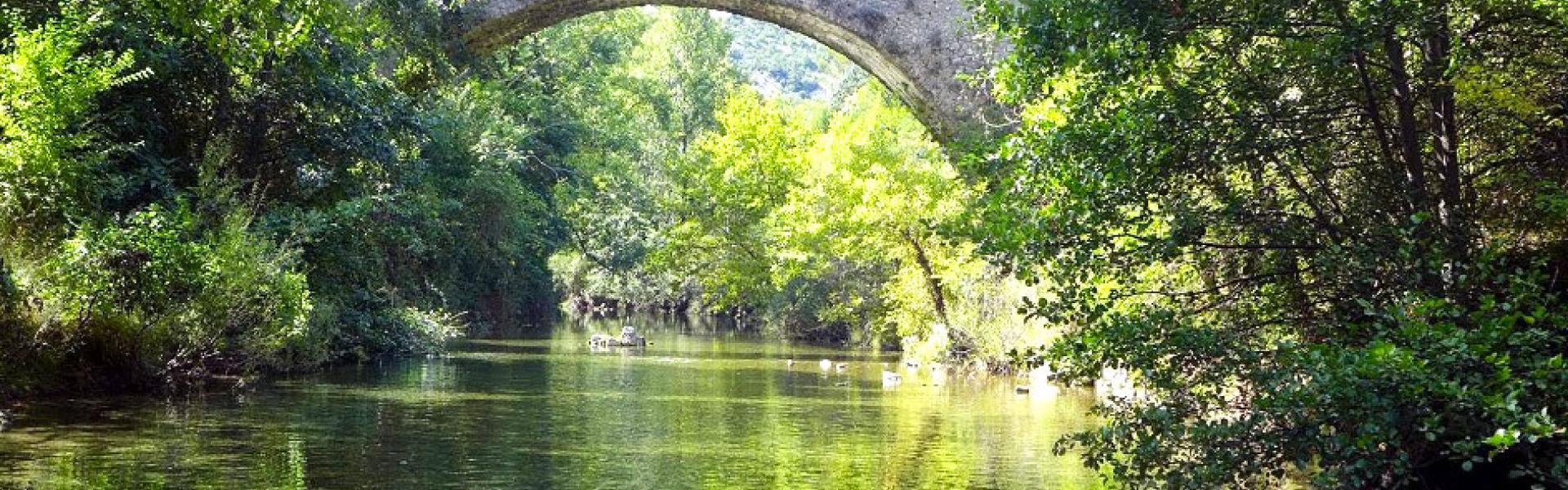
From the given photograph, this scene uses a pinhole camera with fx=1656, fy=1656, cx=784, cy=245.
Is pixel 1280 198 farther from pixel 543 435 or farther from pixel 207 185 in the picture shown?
pixel 207 185

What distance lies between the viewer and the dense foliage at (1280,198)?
7.55m

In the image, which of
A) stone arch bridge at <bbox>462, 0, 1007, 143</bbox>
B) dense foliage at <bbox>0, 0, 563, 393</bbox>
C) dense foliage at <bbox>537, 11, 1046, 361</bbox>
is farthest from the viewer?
dense foliage at <bbox>537, 11, 1046, 361</bbox>

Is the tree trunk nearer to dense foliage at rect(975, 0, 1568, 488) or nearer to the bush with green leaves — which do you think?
the bush with green leaves

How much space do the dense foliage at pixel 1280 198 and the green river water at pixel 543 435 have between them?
2.22 meters

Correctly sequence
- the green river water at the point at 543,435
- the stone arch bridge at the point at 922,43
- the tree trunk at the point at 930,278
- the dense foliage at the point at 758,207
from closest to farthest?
the green river water at the point at 543,435 < the stone arch bridge at the point at 922,43 < the tree trunk at the point at 930,278 < the dense foliage at the point at 758,207

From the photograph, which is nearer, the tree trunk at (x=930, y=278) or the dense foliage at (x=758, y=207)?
the tree trunk at (x=930, y=278)

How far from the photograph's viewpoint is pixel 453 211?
28.8 meters

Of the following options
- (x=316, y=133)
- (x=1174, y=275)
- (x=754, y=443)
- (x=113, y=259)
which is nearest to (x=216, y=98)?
(x=316, y=133)

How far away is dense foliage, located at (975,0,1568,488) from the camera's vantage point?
7.55 meters

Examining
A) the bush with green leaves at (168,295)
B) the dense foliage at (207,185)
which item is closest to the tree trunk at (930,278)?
the dense foliage at (207,185)

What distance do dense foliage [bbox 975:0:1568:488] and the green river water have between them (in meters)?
2.22

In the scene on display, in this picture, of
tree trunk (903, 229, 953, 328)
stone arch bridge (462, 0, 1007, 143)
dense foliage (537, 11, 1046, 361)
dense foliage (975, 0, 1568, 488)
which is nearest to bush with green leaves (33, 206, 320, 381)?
stone arch bridge (462, 0, 1007, 143)

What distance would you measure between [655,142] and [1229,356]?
5109cm

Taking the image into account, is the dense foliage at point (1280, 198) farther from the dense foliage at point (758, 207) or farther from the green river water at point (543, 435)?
the green river water at point (543, 435)
